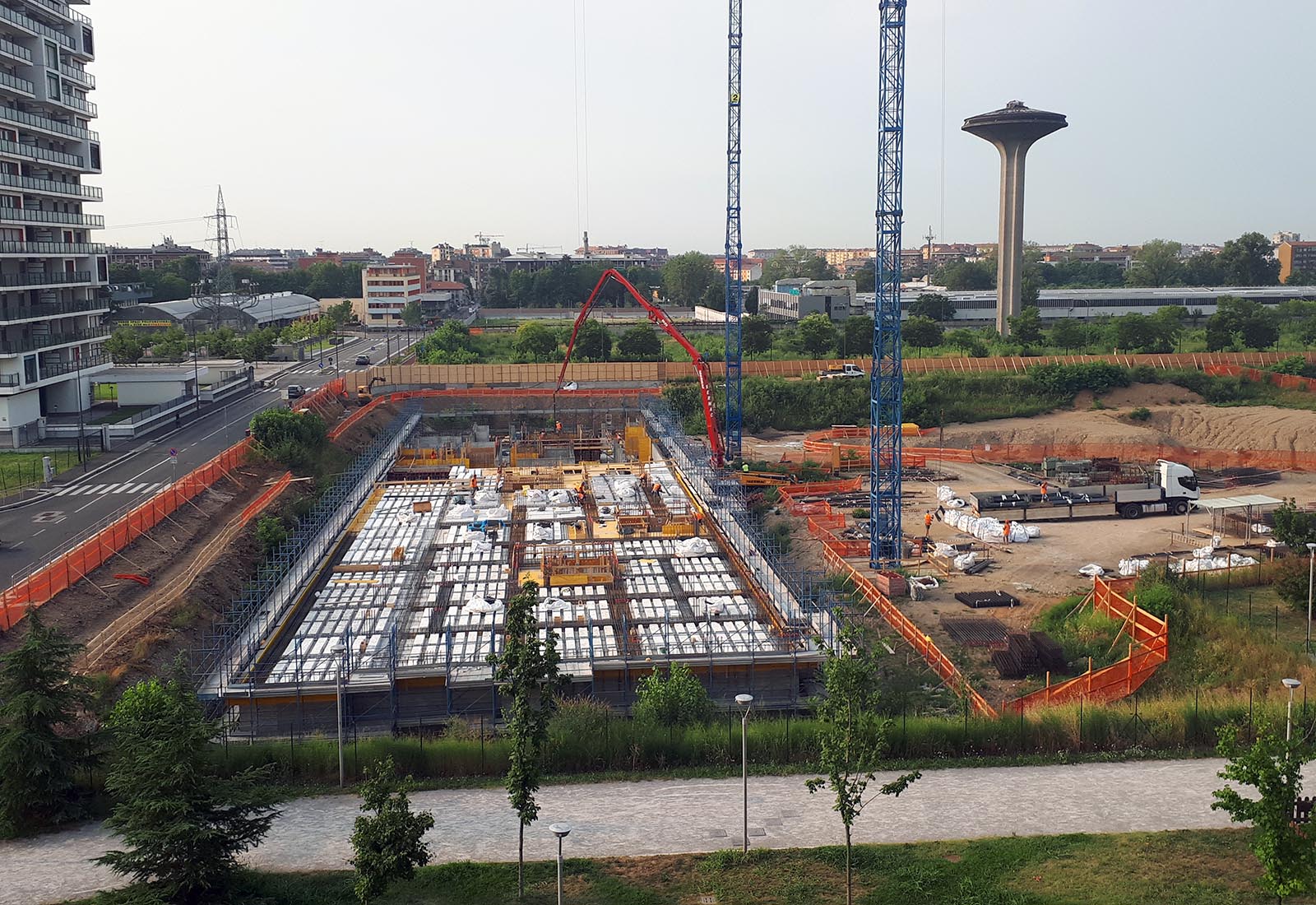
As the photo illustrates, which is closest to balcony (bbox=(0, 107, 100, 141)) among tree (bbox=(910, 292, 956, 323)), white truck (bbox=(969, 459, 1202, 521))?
white truck (bbox=(969, 459, 1202, 521))

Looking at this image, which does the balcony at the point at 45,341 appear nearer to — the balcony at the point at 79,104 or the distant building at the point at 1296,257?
the balcony at the point at 79,104

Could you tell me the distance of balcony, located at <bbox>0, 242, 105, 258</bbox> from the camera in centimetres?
3959

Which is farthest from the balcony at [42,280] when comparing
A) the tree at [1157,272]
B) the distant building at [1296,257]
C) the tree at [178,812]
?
the distant building at [1296,257]

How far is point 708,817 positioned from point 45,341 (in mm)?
35769

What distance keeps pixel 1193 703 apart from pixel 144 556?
75.0 feet

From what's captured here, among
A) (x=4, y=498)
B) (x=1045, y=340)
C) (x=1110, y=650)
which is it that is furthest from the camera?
(x=1045, y=340)

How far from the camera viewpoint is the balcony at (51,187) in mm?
39781

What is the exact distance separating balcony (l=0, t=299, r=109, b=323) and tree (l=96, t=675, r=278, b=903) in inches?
1230

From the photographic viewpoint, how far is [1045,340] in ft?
236

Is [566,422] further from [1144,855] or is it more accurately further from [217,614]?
[1144,855]

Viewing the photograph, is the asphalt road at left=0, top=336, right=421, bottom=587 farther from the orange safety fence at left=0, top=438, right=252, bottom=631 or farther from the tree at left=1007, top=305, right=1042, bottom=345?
the tree at left=1007, top=305, right=1042, bottom=345

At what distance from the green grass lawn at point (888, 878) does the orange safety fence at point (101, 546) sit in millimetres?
8698

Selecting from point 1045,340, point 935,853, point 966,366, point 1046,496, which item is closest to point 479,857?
point 935,853

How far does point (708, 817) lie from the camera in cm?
1567
